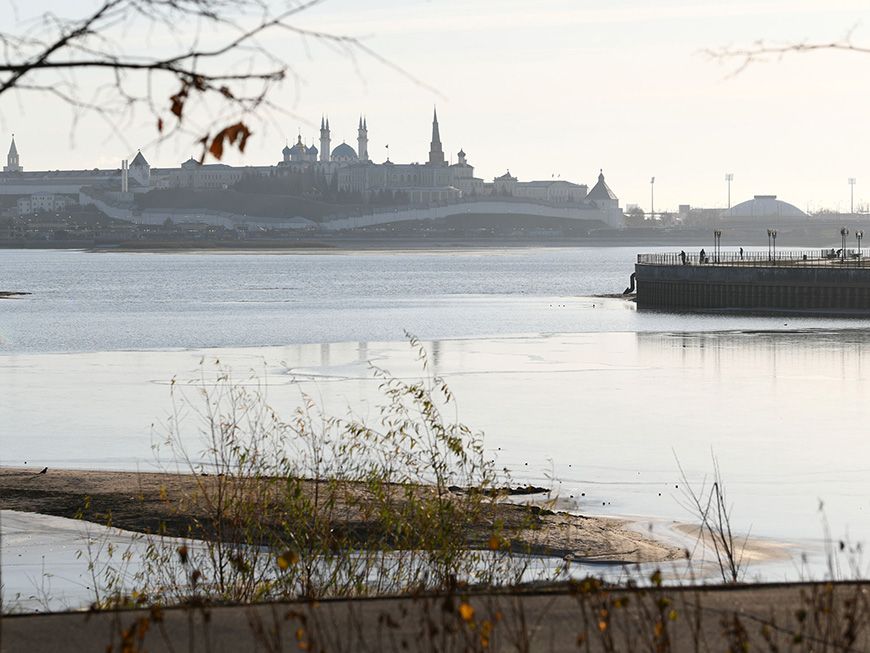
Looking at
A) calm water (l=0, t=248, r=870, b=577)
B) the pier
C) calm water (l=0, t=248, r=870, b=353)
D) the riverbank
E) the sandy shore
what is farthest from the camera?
the pier

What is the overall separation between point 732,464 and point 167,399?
11567mm

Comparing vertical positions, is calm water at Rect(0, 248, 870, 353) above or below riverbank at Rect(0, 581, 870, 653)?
below

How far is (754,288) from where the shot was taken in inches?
2389

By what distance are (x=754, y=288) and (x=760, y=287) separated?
15.1 inches

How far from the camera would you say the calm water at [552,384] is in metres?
17.5

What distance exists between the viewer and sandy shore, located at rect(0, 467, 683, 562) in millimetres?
13250

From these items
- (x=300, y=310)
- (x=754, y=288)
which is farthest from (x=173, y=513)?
(x=300, y=310)

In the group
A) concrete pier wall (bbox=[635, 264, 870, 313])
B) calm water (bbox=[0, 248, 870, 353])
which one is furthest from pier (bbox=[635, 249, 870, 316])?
calm water (bbox=[0, 248, 870, 353])

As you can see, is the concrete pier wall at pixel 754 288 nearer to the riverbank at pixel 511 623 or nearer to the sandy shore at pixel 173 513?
the sandy shore at pixel 173 513

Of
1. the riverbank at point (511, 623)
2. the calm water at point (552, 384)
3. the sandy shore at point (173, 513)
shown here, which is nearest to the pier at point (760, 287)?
the calm water at point (552, 384)

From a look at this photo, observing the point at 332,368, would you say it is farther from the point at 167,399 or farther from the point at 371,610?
the point at 371,610

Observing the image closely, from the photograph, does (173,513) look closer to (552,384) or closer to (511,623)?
(511,623)

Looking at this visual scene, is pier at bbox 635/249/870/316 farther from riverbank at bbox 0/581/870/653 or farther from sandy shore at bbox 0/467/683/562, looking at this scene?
riverbank at bbox 0/581/870/653

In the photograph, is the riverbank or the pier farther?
the pier
